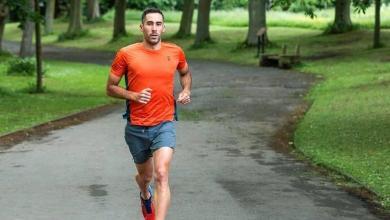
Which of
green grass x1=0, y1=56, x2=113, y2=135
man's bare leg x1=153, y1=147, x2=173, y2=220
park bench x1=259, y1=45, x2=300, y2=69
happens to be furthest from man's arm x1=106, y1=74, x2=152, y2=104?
park bench x1=259, y1=45, x2=300, y2=69

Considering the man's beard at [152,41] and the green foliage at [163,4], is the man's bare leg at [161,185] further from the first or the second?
the green foliage at [163,4]

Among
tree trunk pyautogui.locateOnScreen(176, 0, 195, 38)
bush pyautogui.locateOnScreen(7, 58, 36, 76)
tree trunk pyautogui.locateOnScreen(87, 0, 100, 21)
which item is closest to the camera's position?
bush pyautogui.locateOnScreen(7, 58, 36, 76)

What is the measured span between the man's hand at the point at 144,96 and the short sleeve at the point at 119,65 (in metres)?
0.33

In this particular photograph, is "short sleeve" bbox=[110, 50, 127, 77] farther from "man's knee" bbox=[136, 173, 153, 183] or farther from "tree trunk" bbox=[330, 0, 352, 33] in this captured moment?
"tree trunk" bbox=[330, 0, 352, 33]

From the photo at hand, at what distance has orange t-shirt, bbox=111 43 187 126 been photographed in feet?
22.9

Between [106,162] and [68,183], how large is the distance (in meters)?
1.78

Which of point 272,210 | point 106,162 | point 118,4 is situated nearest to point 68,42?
point 118,4

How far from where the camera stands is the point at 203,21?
43.3 meters

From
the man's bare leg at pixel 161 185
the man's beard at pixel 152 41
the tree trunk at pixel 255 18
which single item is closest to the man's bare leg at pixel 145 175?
the man's bare leg at pixel 161 185

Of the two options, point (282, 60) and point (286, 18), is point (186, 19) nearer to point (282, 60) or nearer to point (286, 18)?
point (286, 18)

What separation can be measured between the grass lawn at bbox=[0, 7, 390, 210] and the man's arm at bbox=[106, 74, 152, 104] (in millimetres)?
Result: 3276

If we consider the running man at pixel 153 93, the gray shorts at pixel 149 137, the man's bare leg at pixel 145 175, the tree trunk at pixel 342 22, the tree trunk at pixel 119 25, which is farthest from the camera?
the tree trunk at pixel 119 25

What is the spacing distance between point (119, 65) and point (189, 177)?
12.2 feet

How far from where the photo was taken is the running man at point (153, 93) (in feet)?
22.9
